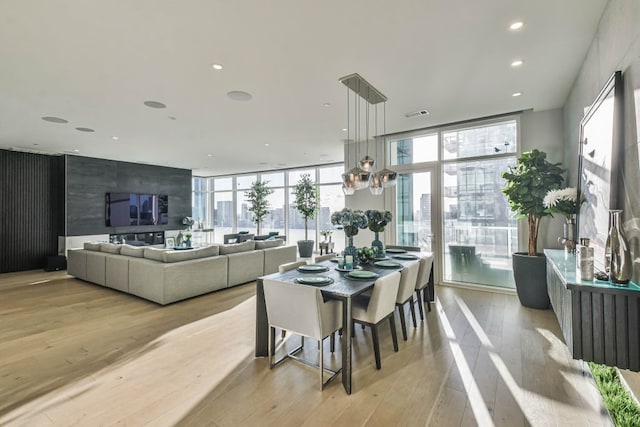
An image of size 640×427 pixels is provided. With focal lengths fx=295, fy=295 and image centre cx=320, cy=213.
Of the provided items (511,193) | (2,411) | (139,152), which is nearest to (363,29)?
(511,193)

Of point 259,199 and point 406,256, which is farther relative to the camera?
point 259,199

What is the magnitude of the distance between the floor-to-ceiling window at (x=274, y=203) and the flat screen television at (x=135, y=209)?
2990 millimetres

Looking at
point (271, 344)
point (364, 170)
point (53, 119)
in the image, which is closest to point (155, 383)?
point (271, 344)

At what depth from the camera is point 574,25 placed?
8.75 feet

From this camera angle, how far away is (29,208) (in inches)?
301

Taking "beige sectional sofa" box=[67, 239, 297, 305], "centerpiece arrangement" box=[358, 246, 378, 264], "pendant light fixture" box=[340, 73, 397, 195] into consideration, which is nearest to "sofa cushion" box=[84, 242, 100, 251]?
"beige sectional sofa" box=[67, 239, 297, 305]

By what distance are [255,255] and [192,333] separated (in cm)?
258

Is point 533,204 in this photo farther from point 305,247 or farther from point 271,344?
point 305,247

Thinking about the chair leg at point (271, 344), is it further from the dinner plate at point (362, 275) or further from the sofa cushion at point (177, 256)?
the sofa cushion at point (177, 256)

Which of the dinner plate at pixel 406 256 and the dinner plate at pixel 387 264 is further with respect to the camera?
the dinner plate at pixel 406 256

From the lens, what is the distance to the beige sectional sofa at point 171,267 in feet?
15.1

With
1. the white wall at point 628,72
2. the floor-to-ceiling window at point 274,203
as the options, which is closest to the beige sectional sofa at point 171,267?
the floor-to-ceiling window at point 274,203

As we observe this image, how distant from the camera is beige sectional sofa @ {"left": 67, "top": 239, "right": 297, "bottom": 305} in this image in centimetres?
462

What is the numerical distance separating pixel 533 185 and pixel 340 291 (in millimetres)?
3455
